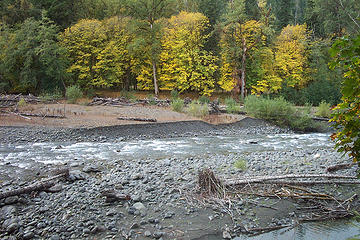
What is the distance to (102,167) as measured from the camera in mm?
9547

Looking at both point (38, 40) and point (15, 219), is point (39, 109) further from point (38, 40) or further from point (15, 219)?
point (15, 219)

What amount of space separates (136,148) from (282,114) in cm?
1200

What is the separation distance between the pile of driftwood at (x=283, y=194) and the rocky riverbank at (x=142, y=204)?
0.10m

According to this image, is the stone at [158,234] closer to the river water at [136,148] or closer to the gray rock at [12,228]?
the gray rock at [12,228]

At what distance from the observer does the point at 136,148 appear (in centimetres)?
1320

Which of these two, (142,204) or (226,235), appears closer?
(226,235)

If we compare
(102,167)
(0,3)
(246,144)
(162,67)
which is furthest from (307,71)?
(0,3)

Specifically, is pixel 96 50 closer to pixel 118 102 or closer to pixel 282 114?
pixel 118 102

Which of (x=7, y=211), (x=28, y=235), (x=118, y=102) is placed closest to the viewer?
(x=28, y=235)

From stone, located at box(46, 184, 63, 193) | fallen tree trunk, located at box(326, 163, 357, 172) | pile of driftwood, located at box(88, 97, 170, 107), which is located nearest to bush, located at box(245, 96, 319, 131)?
pile of driftwood, located at box(88, 97, 170, 107)

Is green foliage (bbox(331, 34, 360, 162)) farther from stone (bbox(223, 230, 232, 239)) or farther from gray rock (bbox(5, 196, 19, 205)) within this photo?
gray rock (bbox(5, 196, 19, 205))

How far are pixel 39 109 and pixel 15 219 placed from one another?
52.7ft

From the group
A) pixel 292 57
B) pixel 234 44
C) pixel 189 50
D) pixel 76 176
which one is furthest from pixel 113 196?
pixel 292 57

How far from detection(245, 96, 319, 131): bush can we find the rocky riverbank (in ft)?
33.3
